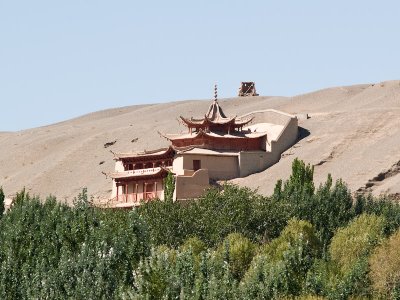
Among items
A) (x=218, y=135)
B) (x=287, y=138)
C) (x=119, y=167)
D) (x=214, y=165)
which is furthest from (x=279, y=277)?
(x=287, y=138)

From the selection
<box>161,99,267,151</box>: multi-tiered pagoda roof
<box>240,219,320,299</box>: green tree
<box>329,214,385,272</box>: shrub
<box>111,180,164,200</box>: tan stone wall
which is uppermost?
<box>161,99,267,151</box>: multi-tiered pagoda roof

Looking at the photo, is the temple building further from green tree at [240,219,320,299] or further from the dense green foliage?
green tree at [240,219,320,299]

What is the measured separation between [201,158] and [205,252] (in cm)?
3436

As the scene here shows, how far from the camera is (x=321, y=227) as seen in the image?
211 ft

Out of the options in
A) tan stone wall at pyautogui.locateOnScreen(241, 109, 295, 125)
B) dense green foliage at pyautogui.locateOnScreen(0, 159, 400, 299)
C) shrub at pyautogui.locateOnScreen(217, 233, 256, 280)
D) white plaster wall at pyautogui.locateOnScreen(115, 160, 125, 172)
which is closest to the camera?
dense green foliage at pyautogui.locateOnScreen(0, 159, 400, 299)

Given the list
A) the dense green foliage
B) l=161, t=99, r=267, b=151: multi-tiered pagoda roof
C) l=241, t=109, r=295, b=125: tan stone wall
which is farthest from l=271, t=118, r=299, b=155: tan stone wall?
the dense green foliage

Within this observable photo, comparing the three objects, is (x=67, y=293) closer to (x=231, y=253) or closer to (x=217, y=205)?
(x=231, y=253)

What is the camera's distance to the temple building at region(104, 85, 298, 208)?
81062 mm

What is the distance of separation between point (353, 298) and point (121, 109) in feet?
385

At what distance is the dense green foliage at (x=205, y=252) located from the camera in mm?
40125

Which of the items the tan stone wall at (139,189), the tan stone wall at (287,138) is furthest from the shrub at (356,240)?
the tan stone wall at (287,138)

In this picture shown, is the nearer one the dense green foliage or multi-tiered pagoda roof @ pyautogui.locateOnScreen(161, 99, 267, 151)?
the dense green foliage

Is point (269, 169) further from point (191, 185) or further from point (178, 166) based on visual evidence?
point (191, 185)

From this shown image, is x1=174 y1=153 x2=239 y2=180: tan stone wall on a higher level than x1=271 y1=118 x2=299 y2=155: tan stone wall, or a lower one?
lower
